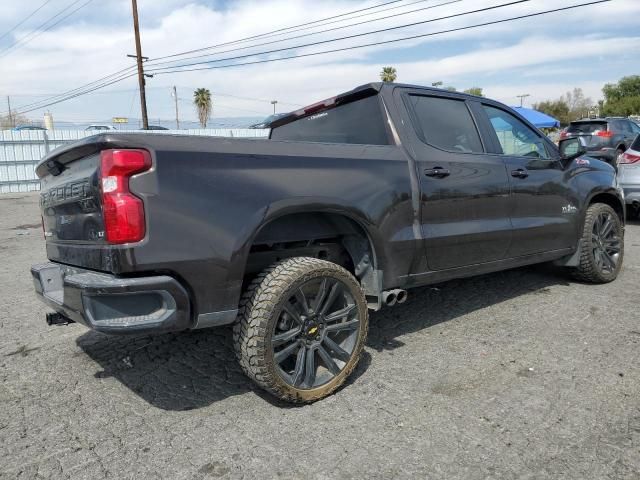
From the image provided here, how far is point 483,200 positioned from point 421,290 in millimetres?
1531

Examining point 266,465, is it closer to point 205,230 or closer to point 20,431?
point 205,230

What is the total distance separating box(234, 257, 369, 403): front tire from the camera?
261cm

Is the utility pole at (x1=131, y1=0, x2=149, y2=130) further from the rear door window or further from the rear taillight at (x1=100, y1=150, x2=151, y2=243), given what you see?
the rear taillight at (x1=100, y1=150, x2=151, y2=243)

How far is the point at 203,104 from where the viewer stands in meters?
59.3

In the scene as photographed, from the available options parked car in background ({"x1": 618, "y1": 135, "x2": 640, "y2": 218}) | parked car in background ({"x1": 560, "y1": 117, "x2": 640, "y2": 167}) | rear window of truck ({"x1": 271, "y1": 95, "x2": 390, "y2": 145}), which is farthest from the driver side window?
parked car in background ({"x1": 560, "y1": 117, "x2": 640, "y2": 167})

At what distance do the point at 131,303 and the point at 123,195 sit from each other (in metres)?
0.49

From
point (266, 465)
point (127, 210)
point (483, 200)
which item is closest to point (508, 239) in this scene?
point (483, 200)

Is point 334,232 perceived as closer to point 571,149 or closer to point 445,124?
point 445,124

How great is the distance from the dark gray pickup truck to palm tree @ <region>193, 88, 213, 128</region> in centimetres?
5755

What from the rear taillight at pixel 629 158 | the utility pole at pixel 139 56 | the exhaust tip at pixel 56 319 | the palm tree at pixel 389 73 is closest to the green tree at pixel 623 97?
the palm tree at pixel 389 73

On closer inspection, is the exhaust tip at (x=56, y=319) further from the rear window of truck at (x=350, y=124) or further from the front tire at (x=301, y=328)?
the rear window of truck at (x=350, y=124)

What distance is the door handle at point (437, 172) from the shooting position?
339cm

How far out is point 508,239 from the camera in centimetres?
399

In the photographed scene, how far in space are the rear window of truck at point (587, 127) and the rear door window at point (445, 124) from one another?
567 inches
